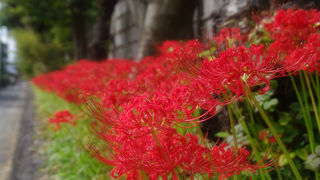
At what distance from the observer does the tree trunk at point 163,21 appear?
173 inches

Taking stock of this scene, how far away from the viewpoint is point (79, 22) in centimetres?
1284

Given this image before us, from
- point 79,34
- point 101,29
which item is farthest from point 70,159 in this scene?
point 79,34

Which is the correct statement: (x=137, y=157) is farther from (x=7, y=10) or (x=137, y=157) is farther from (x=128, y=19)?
(x=7, y=10)

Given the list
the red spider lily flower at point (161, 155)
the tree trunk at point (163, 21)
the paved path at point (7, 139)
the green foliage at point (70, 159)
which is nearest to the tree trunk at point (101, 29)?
the paved path at point (7, 139)

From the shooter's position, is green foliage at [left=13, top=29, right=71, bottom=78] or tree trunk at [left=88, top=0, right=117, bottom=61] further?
green foliage at [left=13, top=29, right=71, bottom=78]

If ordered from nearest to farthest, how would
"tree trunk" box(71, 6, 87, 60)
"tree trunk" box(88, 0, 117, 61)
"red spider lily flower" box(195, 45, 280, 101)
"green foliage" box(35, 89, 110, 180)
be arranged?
"red spider lily flower" box(195, 45, 280, 101) → "green foliage" box(35, 89, 110, 180) → "tree trunk" box(88, 0, 117, 61) → "tree trunk" box(71, 6, 87, 60)

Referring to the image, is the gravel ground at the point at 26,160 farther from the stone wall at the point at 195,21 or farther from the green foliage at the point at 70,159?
the stone wall at the point at 195,21

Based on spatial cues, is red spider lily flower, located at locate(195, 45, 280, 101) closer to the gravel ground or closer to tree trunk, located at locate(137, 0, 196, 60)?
the gravel ground

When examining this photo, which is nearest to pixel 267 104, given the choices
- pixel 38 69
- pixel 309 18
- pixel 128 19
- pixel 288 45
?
pixel 288 45

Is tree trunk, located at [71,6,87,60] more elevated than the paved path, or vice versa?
tree trunk, located at [71,6,87,60]

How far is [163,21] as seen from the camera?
14.5ft

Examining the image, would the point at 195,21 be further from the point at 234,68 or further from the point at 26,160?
the point at 234,68

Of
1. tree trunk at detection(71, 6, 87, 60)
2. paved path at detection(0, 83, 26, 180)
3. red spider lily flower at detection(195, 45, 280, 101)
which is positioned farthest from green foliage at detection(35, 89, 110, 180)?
tree trunk at detection(71, 6, 87, 60)

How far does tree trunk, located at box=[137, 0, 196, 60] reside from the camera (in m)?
4.39
